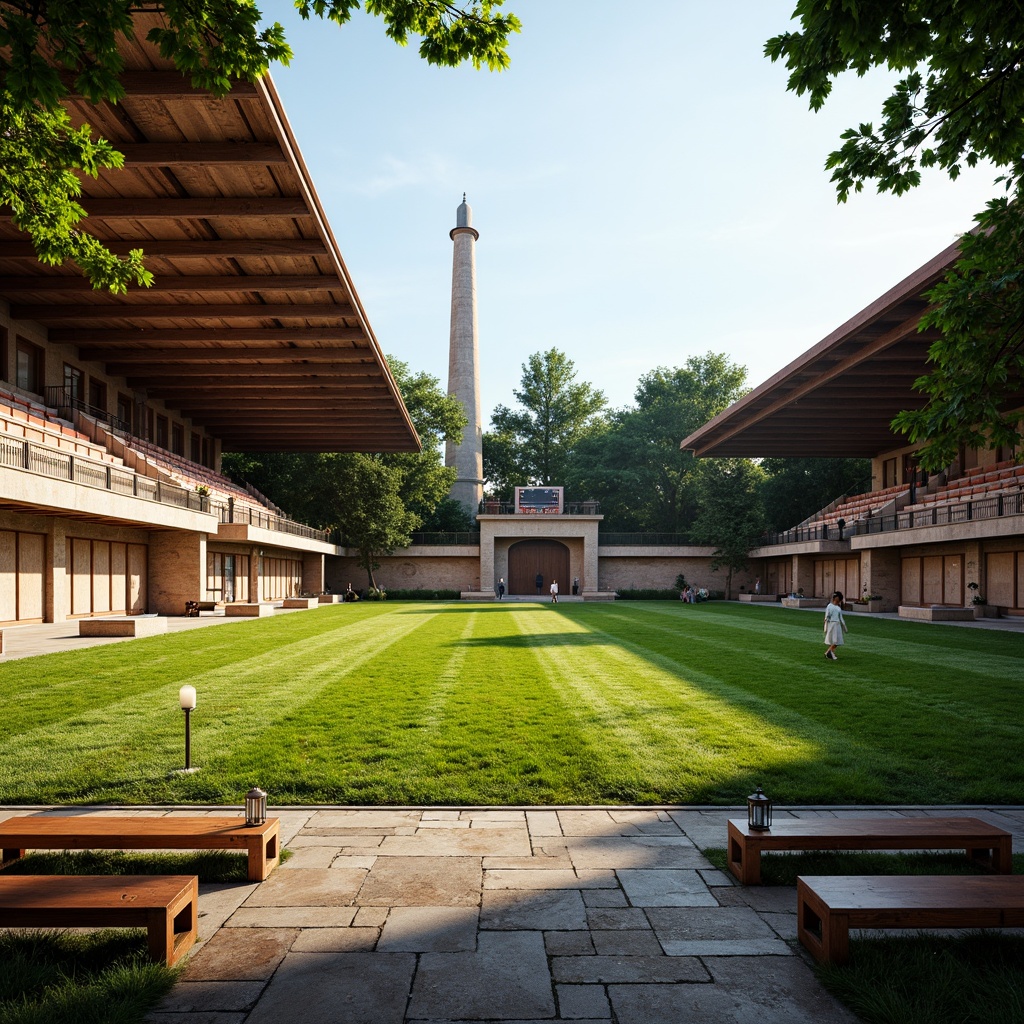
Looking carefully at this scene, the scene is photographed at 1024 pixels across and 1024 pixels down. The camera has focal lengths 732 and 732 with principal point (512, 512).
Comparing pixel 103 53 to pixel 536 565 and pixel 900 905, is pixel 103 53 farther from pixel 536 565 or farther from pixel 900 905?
pixel 536 565

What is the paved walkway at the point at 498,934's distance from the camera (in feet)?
11.9

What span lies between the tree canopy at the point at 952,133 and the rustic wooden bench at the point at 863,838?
173 inches

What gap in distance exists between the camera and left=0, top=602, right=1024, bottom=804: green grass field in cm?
711

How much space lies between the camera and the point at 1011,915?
3.79m

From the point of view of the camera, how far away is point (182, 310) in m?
24.1

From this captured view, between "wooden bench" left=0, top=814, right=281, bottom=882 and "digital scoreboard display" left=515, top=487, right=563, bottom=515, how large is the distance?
48.7 metres

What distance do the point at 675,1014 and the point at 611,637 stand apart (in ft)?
58.4

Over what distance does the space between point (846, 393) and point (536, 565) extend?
28.2 meters

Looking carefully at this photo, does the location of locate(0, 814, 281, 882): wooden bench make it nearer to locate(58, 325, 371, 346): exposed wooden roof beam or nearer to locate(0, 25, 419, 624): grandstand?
locate(0, 25, 419, 624): grandstand

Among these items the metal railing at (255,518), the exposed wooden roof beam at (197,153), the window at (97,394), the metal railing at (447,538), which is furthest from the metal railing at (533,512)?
the exposed wooden roof beam at (197,153)

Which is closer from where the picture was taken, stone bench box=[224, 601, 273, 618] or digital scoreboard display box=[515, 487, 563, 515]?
stone bench box=[224, 601, 273, 618]

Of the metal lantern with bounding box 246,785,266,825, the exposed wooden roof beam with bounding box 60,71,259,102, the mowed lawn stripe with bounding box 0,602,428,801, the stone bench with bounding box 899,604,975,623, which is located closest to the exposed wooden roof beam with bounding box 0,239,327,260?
the exposed wooden roof beam with bounding box 60,71,259,102

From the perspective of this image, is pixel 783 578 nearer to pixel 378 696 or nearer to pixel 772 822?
pixel 378 696

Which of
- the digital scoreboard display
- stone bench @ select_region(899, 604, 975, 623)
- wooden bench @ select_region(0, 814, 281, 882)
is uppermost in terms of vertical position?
the digital scoreboard display
